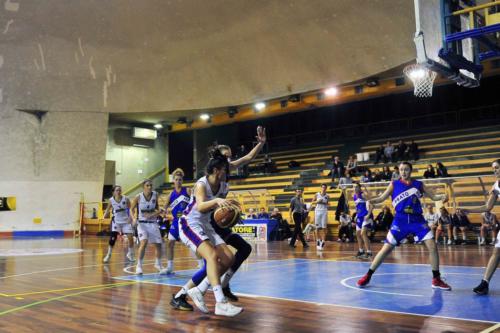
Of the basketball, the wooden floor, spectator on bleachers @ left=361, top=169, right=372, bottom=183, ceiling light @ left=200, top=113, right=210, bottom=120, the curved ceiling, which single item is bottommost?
the wooden floor

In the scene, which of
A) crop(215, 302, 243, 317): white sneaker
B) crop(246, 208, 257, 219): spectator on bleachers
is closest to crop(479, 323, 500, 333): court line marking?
crop(215, 302, 243, 317): white sneaker

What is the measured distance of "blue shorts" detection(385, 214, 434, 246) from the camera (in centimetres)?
678

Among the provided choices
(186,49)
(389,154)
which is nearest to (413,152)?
(389,154)

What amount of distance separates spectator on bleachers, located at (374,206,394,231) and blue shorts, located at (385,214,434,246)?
10233 millimetres

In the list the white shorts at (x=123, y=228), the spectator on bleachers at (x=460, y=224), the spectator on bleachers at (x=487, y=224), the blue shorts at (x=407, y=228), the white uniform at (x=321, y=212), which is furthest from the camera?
the spectator on bleachers at (x=460, y=224)

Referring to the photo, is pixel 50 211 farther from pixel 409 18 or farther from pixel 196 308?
pixel 196 308

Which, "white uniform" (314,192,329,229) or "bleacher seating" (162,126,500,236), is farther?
"bleacher seating" (162,126,500,236)

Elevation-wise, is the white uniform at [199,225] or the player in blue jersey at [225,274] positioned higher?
the white uniform at [199,225]

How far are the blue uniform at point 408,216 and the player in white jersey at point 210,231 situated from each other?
276cm

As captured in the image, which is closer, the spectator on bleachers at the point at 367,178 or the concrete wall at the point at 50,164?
the spectator on bleachers at the point at 367,178

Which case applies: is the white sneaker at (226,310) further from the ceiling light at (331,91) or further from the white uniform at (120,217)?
the ceiling light at (331,91)

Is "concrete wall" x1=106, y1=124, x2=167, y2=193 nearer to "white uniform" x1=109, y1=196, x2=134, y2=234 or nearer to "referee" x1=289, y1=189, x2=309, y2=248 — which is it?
"referee" x1=289, y1=189, x2=309, y2=248

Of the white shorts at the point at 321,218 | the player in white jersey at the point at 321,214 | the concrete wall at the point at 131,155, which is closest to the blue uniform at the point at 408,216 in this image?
the player in white jersey at the point at 321,214

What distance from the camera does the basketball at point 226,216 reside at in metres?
5.00
